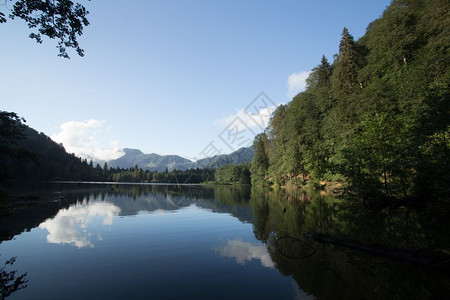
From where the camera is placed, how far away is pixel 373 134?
70.1 ft

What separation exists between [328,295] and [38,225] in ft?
73.7

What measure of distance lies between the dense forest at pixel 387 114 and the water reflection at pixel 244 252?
12345mm

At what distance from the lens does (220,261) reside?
1102cm

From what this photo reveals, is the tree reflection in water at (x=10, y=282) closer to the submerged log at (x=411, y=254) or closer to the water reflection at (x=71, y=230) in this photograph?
the water reflection at (x=71, y=230)

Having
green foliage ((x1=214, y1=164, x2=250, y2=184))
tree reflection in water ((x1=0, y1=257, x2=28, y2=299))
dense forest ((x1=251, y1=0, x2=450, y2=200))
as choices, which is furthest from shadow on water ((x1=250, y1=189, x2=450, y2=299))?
green foliage ((x1=214, y1=164, x2=250, y2=184))

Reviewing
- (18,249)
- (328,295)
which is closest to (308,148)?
(328,295)

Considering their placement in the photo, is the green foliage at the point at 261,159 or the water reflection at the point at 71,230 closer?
the water reflection at the point at 71,230

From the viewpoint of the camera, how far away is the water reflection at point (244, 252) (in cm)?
1098

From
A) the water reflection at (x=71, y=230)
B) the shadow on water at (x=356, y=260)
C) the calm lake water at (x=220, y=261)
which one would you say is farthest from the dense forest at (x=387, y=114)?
the water reflection at (x=71, y=230)

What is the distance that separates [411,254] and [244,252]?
26.2 feet

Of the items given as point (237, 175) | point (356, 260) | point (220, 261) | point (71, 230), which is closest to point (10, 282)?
point (220, 261)

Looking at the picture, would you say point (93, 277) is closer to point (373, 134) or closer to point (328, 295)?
point (328, 295)

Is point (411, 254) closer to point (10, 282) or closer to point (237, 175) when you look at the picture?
point (10, 282)

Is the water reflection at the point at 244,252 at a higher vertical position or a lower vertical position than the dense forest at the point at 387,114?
lower
